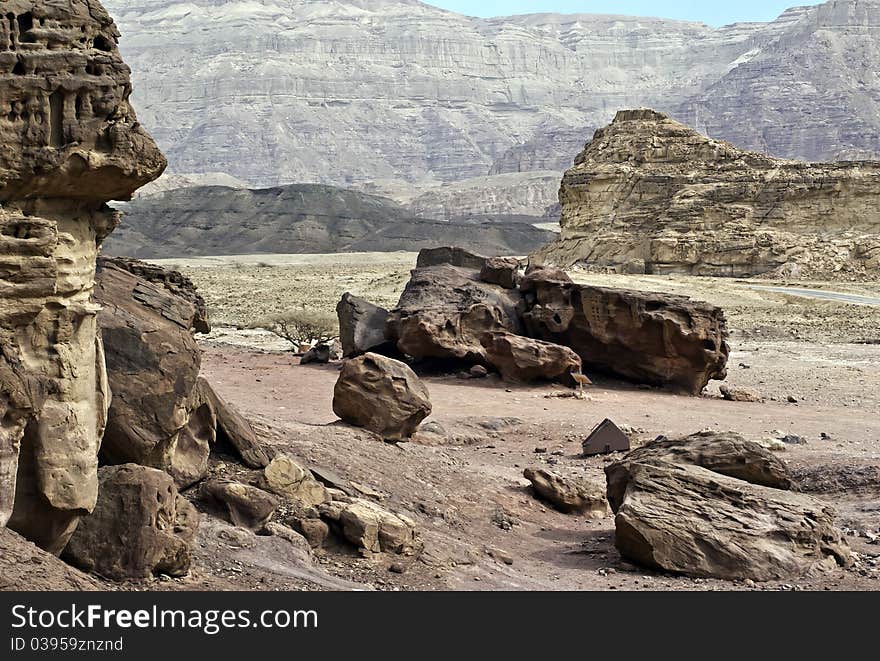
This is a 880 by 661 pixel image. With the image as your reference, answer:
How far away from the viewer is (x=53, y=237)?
6941mm

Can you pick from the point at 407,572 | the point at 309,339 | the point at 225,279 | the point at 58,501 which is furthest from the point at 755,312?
the point at 58,501

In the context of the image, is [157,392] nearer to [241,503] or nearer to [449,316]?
[241,503]

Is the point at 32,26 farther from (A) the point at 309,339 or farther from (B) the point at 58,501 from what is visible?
Answer: (A) the point at 309,339

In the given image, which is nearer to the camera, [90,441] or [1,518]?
[1,518]

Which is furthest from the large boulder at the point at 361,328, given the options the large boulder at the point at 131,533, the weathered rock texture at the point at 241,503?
the large boulder at the point at 131,533

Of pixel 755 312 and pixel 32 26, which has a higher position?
pixel 32 26

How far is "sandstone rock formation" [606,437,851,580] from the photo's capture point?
29.1 feet

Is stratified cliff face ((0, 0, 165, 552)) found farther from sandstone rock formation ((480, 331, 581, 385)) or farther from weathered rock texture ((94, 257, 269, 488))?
sandstone rock formation ((480, 331, 581, 385))

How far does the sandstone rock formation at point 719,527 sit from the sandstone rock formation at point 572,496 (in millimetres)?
1983

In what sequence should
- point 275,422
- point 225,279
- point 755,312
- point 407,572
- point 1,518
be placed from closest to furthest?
point 1,518
point 407,572
point 275,422
point 755,312
point 225,279

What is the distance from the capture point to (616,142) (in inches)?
2167

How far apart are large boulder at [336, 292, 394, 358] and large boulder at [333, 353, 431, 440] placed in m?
7.88

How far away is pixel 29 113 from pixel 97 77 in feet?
1.58

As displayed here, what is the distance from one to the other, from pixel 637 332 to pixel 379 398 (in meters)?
8.18
